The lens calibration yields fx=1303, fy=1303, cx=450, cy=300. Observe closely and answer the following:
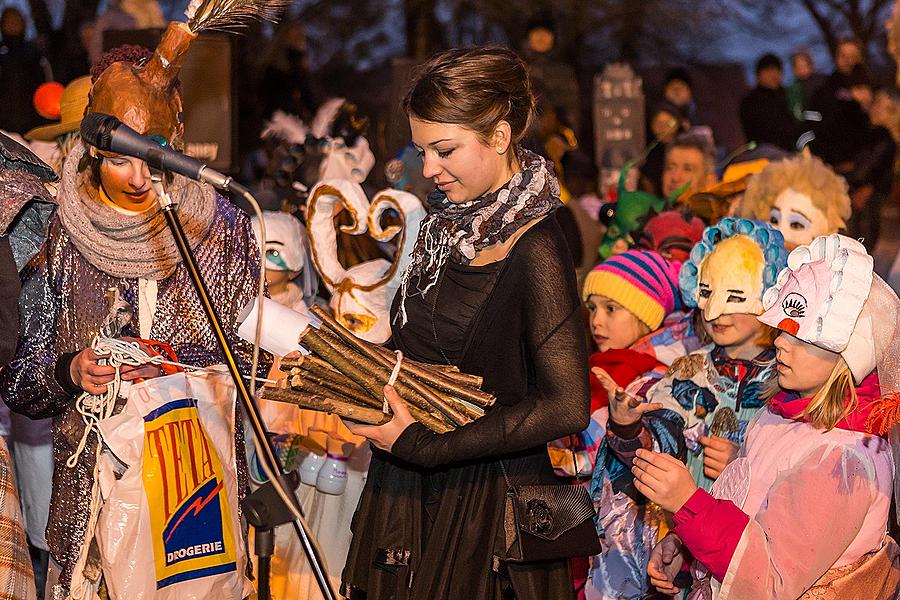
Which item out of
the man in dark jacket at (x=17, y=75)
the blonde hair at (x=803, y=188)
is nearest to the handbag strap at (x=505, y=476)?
the blonde hair at (x=803, y=188)

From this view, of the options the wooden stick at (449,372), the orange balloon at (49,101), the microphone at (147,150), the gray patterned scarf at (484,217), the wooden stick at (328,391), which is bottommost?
the wooden stick at (328,391)

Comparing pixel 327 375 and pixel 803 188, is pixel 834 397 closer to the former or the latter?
pixel 327 375

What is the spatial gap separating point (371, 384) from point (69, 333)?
0.99m

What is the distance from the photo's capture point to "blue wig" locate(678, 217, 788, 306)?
4.33 meters

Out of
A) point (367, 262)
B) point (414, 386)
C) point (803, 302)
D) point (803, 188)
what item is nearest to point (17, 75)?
point (367, 262)

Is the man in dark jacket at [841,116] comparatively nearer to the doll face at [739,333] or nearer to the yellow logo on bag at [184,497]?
the doll face at [739,333]

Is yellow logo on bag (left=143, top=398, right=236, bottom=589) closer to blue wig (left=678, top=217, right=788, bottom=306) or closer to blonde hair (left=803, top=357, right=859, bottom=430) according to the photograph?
blonde hair (left=803, top=357, right=859, bottom=430)

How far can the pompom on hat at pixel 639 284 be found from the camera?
4.82 metres

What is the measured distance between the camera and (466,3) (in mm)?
13664

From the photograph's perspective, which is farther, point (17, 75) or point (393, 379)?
point (17, 75)

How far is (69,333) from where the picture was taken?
351cm

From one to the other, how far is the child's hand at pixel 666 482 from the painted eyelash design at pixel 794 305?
0.47 meters

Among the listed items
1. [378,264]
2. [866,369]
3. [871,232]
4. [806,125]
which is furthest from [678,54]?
[866,369]

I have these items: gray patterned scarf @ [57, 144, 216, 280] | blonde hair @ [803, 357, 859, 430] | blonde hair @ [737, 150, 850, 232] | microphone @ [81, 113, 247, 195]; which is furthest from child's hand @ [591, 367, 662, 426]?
blonde hair @ [737, 150, 850, 232]
